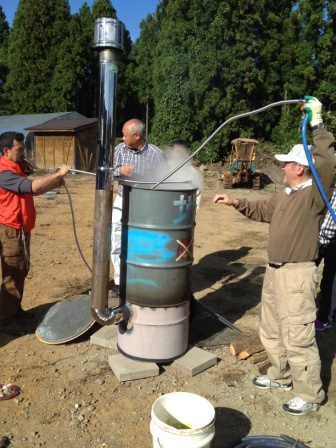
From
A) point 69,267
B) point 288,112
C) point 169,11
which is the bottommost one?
point 69,267

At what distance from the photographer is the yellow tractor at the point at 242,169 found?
55.6ft

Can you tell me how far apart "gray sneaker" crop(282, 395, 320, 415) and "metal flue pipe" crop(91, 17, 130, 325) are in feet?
4.66

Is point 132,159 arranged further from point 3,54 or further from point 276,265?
point 3,54

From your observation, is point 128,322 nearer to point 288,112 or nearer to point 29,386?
point 29,386

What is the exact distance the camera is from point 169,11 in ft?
81.3

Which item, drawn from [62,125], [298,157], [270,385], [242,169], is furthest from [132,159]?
[62,125]

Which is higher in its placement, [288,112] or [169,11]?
[169,11]

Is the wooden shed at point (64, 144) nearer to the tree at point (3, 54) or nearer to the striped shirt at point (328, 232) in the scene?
the tree at point (3, 54)

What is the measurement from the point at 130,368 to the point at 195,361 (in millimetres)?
562

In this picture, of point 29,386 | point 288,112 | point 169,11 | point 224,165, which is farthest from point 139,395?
point 169,11

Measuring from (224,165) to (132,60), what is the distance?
59.5 feet

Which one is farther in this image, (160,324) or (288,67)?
(288,67)

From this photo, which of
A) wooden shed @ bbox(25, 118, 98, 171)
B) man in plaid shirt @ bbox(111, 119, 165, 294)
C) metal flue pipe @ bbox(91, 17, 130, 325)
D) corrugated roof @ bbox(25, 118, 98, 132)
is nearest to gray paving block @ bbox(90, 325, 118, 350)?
man in plaid shirt @ bbox(111, 119, 165, 294)

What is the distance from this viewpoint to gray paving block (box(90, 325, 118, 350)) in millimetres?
3943
